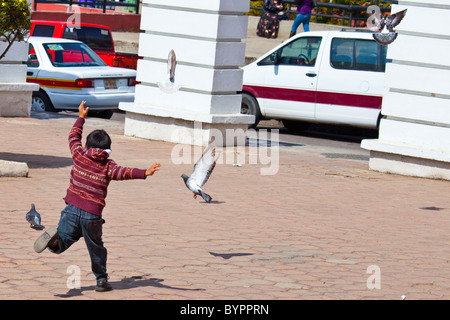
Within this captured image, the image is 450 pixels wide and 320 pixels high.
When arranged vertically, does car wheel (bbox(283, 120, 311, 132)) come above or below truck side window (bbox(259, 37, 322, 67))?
below

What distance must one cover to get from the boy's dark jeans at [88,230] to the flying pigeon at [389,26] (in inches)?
291

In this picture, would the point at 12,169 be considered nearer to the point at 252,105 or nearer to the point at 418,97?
the point at 418,97

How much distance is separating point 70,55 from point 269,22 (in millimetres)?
9902

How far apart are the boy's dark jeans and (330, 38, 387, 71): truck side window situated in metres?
11.0

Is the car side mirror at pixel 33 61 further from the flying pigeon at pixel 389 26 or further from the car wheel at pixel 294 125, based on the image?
the flying pigeon at pixel 389 26

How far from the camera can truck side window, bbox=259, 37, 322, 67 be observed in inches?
677

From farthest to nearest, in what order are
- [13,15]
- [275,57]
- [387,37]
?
[275,57]
[387,37]
[13,15]

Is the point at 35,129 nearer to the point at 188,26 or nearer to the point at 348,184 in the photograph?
the point at 188,26

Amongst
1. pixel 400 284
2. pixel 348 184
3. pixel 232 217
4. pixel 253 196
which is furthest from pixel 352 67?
pixel 400 284

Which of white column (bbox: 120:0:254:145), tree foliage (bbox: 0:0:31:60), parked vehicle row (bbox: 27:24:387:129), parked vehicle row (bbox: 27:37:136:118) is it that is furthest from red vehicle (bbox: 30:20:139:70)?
tree foliage (bbox: 0:0:31:60)

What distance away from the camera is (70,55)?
18.2 m

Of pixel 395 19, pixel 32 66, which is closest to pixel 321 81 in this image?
pixel 395 19

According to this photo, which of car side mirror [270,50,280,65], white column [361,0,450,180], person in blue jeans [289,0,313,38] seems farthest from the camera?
person in blue jeans [289,0,313,38]

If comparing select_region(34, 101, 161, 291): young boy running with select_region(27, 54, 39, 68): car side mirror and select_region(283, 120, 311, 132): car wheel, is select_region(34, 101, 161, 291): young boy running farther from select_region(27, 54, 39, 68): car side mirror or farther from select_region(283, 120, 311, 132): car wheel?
select_region(283, 120, 311, 132): car wheel
